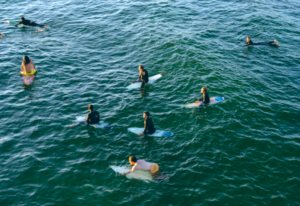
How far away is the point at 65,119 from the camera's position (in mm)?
18031

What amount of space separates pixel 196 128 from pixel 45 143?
9.81 meters

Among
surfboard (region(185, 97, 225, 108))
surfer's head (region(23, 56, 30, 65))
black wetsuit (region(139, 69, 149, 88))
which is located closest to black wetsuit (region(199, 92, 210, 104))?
surfboard (region(185, 97, 225, 108))

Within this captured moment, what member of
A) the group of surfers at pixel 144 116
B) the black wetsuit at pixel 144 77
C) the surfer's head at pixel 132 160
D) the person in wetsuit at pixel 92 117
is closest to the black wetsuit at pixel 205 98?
the group of surfers at pixel 144 116

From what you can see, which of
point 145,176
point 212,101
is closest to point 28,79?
point 145,176

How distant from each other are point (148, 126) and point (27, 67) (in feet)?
42.0

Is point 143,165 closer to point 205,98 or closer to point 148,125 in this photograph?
point 148,125

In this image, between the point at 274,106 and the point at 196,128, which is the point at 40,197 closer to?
the point at 196,128

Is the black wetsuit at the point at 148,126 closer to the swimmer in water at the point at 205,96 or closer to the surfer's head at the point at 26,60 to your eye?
the swimmer in water at the point at 205,96

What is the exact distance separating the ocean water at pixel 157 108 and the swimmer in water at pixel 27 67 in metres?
1.08

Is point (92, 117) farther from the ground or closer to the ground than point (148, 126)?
farther from the ground

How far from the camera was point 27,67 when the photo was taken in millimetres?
22031

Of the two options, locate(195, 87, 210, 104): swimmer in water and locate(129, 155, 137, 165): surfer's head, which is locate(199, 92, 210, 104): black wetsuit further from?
locate(129, 155, 137, 165): surfer's head

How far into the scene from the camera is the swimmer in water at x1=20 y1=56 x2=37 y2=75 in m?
21.9

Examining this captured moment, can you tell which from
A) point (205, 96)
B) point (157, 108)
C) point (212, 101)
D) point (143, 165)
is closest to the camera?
point (143, 165)
